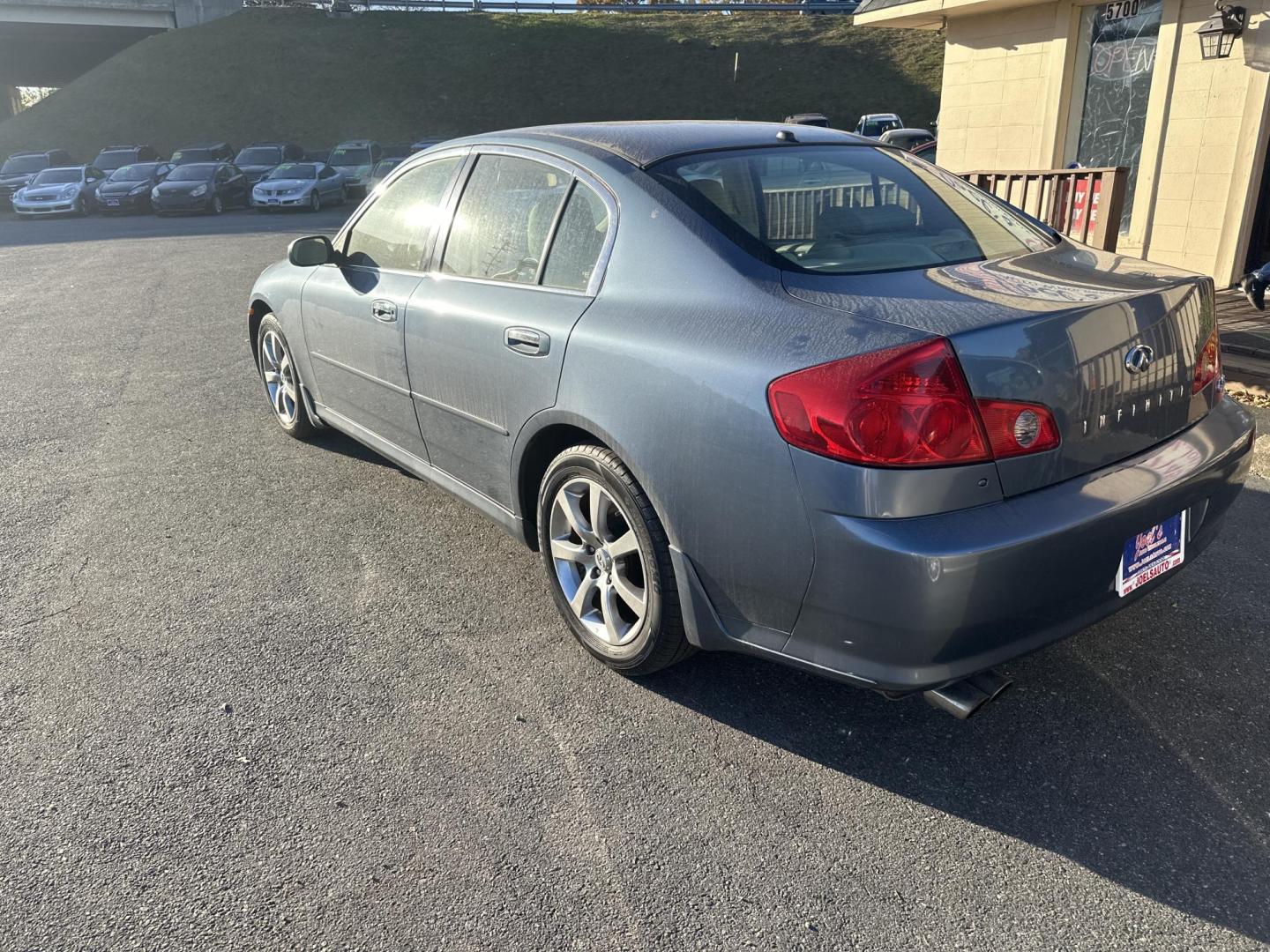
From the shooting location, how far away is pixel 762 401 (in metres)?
2.38

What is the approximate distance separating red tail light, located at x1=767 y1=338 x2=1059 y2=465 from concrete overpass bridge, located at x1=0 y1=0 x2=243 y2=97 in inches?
2038

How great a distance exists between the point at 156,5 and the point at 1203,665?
5515cm

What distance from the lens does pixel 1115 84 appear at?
9945 mm

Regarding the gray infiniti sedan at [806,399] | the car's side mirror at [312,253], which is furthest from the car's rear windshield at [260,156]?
the gray infiniti sedan at [806,399]

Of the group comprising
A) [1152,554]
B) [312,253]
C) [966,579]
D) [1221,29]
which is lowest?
[1152,554]

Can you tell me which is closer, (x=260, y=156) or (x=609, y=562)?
(x=609, y=562)

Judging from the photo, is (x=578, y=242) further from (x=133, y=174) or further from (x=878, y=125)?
(x=878, y=125)

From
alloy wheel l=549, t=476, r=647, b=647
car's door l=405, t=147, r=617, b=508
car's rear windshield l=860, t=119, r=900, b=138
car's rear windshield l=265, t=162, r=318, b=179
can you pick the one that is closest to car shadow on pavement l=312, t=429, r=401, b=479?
car's door l=405, t=147, r=617, b=508

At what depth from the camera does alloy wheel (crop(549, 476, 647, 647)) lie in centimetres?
297

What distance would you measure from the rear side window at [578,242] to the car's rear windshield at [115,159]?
105 ft

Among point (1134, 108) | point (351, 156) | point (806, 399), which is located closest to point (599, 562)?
point (806, 399)

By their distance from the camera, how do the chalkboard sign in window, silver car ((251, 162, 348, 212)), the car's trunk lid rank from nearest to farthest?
the car's trunk lid, the chalkboard sign in window, silver car ((251, 162, 348, 212))

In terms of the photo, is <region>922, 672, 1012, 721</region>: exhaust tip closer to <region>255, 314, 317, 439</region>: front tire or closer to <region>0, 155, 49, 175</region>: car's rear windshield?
<region>255, 314, 317, 439</region>: front tire

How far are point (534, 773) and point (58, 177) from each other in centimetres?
2835
